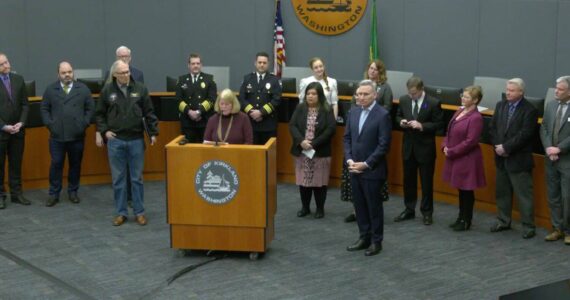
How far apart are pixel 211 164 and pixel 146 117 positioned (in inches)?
62.1

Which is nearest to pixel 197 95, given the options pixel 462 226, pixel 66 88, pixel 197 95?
pixel 197 95

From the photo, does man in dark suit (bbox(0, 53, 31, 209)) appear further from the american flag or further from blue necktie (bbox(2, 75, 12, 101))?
the american flag

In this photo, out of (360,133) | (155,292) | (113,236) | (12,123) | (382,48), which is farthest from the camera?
(382,48)

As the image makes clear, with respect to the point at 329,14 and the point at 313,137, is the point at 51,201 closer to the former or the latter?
the point at 313,137

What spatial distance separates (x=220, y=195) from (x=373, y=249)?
1449mm

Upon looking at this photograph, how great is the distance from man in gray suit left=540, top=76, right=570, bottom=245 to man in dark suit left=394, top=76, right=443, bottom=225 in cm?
107

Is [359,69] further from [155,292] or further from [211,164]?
[155,292]

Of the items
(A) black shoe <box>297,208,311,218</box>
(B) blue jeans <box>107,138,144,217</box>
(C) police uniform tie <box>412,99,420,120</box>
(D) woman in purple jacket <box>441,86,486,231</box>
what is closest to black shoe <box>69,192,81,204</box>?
(B) blue jeans <box>107,138,144,217</box>

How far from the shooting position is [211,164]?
22.3 ft

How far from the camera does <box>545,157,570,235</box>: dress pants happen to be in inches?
295

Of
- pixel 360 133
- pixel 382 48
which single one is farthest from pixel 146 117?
pixel 382 48

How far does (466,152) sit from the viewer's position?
784 centimetres

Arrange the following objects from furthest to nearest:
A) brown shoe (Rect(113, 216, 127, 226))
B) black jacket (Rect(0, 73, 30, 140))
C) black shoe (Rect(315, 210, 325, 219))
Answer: black jacket (Rect(0, 73, 30, 140)) → black shoe (Rect(315, 210, 325, 219)) → brown shoe (Rect(113, 216, 127, 226))

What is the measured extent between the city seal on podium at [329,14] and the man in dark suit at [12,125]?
5.47 metres
